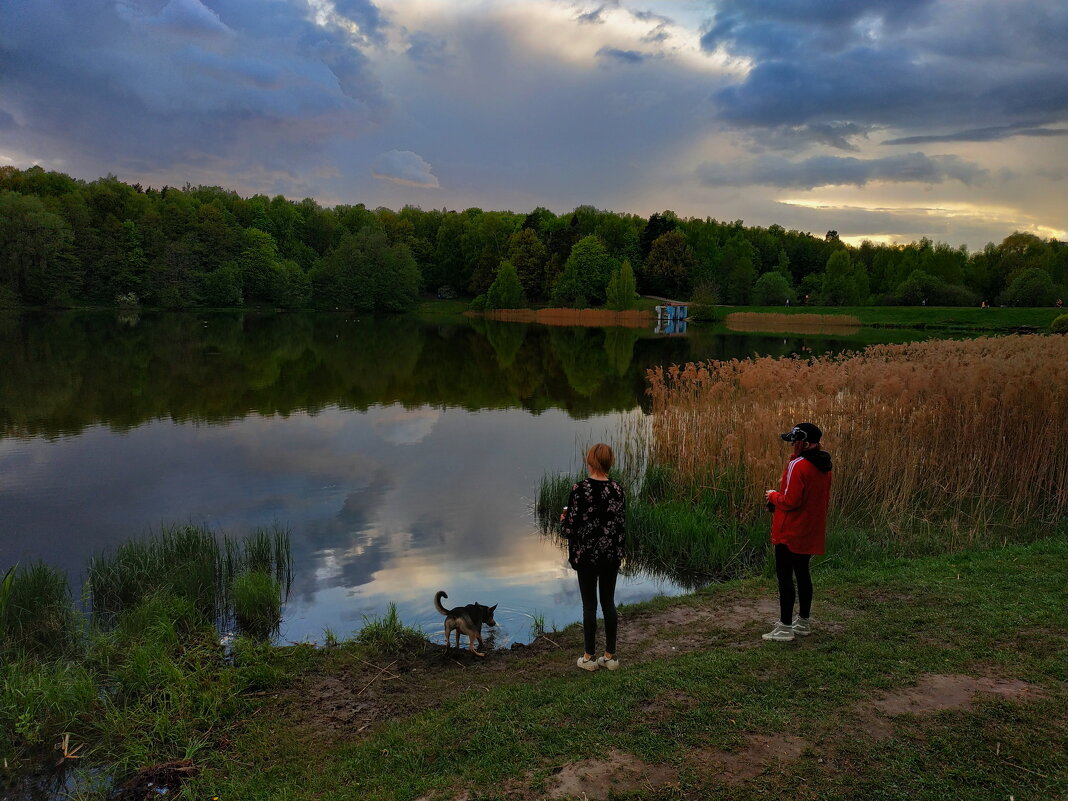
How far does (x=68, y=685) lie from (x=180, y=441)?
13949mm

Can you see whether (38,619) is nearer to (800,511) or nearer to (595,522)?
(595,522)

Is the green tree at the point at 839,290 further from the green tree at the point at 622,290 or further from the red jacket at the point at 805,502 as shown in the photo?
the red jacket at the point at 805,502

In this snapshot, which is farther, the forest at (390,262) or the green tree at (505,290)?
the green tree at (505,290)

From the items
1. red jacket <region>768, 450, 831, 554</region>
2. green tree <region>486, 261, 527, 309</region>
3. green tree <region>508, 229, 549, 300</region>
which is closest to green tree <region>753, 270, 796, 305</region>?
green tree <region>508, 229, 549, 300</region>

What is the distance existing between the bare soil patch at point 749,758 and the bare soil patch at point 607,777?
0.24m

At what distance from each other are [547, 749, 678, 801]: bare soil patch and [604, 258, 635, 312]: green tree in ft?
284

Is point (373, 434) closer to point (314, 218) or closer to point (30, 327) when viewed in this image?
point (30, 327)

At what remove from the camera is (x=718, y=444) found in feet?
45.0

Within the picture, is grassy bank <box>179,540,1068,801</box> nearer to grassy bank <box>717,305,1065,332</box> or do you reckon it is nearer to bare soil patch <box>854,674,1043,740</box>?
bare soil patch <box>854,674,1043,740</box>

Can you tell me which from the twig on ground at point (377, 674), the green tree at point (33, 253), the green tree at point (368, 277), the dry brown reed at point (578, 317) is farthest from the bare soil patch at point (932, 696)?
the green tree at point (368, 277)

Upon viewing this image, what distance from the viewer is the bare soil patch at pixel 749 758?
14.6 feet

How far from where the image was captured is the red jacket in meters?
6.26

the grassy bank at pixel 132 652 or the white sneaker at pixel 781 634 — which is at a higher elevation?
the white sneaker at pixel 781 634

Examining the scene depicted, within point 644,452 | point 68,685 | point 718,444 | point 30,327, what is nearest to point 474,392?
point 644,452
